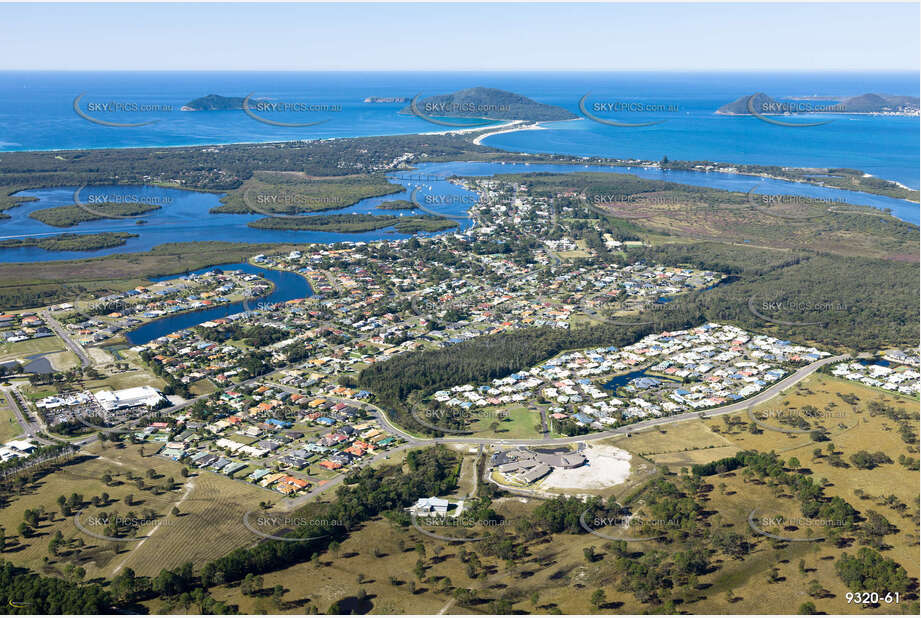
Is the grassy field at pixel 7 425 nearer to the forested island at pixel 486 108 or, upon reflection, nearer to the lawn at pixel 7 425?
the lawn at pixel 7 425

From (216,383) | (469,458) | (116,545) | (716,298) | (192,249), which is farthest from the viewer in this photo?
(192,249)

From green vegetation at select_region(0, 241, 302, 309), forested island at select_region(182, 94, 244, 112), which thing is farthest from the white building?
forested island at select_region(182, 94, 244, 112)

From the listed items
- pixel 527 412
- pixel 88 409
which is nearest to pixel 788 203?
pixel 527 412

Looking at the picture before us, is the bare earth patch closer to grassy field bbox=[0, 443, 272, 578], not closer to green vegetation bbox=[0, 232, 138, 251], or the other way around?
grassy field bbox=[0, 443, 272, 578]

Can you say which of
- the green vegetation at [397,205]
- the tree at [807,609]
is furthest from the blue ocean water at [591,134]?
the tree at [807,609]

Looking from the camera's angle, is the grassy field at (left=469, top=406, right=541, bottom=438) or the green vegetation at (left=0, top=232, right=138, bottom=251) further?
the green vegetation at (left=0, top=232, right=138, bottom=251)

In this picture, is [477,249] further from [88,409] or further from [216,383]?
[88,409]
